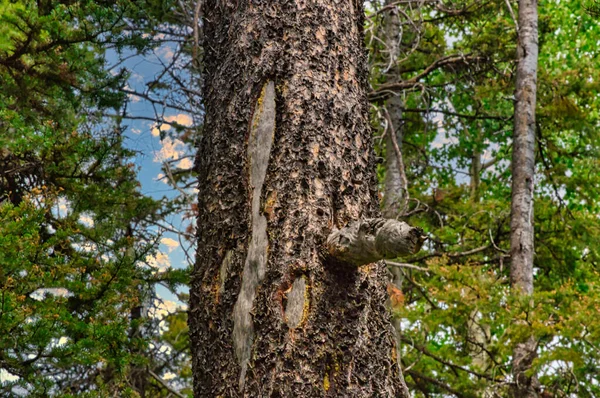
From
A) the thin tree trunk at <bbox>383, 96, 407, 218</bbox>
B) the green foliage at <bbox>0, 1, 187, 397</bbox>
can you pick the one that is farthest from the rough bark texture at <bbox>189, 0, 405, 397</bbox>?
the thin tree trunk at <bbox>383, 96, 407, 218</bbox>

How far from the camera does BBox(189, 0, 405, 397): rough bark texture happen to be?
1658mm

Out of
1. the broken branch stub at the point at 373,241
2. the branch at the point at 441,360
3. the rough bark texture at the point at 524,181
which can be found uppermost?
the rough bark texture at the point at 524,181

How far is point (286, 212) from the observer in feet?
5.83

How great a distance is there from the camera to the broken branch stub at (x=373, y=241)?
146 centimetres

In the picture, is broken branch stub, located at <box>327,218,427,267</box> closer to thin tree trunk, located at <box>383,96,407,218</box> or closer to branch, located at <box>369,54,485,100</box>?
thin tree trunk, located at <box>383,96,407,218</box>

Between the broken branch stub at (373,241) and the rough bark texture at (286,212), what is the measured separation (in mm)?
75

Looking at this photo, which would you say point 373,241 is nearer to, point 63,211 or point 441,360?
point 63,211

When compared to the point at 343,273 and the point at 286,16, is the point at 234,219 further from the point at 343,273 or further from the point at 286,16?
the point at 286,16

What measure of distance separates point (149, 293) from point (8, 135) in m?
3.02

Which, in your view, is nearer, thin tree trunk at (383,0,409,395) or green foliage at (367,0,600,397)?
green foliage at (367,0,600,397)

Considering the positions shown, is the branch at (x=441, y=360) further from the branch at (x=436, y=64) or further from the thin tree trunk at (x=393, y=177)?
the branch at (x=436, y=64)

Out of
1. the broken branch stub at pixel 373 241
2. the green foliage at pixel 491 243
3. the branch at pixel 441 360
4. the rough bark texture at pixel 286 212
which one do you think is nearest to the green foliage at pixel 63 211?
the rough bark texture at pixel 286 212

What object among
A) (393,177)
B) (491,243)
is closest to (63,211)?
(393,177)

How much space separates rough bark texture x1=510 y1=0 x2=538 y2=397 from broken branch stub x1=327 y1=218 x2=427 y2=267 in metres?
4.40
